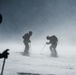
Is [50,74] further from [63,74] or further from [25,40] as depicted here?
[25,40]

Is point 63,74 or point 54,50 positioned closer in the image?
point 63,74

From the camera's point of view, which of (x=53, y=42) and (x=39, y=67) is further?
(x=53, y=42)

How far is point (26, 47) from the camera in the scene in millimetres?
22453

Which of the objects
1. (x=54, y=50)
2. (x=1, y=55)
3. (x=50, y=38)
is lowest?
(x=1, y=55)

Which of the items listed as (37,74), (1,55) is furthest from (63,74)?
(1,55)

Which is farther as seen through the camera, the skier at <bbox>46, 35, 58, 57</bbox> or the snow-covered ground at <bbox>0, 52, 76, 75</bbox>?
the skier at <bbox>46, 35, 58, 57</bbox>

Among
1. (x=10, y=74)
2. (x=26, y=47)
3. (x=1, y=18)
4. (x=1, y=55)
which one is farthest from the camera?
(x=26, y=47)

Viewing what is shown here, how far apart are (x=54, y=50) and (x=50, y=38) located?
5.56 ft

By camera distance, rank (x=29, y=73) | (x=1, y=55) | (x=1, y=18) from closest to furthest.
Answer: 1. (x=1, y=18)
2. (x=1, y=55)
3. (x=29, y=73)

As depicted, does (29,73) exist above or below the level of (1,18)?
below

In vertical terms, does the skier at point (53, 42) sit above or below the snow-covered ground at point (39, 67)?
above

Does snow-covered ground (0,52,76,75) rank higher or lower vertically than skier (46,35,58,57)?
lower

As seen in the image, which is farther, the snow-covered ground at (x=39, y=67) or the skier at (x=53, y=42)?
the skier at (x=53, y=42)

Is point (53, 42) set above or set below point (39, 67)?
above
